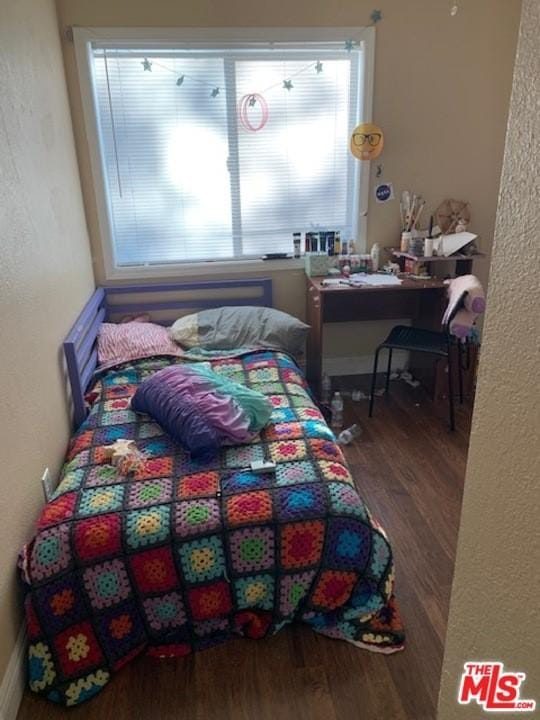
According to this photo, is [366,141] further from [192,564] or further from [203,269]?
[192,564]

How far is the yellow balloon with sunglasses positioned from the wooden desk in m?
0.80

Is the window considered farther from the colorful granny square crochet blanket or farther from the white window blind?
the colorful granny square crochet blanket

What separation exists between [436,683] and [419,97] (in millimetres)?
3099

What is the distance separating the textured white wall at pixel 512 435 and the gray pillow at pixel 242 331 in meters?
2.23

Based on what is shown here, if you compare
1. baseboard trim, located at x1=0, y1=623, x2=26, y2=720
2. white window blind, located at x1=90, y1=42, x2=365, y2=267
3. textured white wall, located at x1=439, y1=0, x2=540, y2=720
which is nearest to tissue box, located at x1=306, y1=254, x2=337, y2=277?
white window blind, located at x1=90, y1=42, x2=365, y2=267

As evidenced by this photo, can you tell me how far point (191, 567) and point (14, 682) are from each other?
23.8 inches

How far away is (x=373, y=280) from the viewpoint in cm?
317

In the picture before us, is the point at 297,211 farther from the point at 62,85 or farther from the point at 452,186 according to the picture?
the point at 62,85

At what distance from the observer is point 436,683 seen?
1.60 meters

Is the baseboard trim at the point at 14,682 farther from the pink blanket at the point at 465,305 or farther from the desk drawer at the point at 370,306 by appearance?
the desk drawer at the point at 370,306

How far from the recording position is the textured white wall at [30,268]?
1.68 m

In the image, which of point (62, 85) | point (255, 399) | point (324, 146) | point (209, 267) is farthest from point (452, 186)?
point (62, 85)

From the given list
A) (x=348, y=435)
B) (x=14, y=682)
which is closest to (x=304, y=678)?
(x=14, y=682)

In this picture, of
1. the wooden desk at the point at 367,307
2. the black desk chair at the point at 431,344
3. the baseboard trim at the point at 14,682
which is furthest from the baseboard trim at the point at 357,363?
the baseboard trim at the point at 14,682
